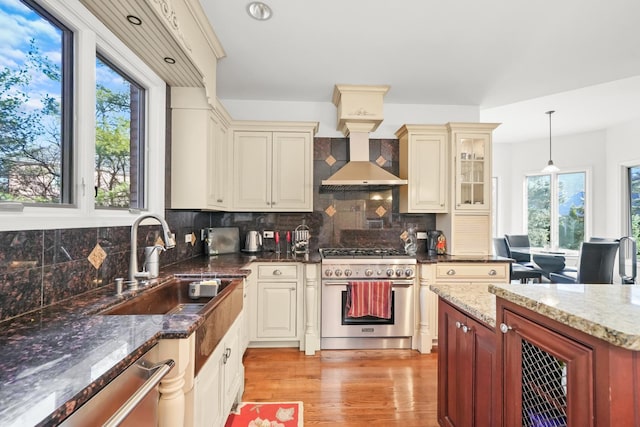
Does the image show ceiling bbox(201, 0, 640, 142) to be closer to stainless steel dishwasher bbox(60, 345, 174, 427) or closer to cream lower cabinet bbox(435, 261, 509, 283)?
cream lower cabinet bbox(435, 261, 509, 283)

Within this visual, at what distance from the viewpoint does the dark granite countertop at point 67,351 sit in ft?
2.00

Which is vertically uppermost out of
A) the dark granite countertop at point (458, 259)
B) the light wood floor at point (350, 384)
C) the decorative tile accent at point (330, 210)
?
the decorative tile accent at point (330, 210)

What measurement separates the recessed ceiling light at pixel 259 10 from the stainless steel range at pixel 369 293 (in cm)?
201

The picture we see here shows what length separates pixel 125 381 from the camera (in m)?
0.83

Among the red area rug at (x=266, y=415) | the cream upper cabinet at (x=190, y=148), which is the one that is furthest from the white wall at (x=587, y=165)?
the cream upper cabinet at (x=190, y=148)

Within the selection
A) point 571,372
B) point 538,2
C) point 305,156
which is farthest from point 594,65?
point 571,372

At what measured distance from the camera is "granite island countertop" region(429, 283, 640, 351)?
27.3 inches

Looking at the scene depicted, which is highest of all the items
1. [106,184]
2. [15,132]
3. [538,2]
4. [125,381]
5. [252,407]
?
[538,2]

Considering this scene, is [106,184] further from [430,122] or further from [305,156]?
[430,122]

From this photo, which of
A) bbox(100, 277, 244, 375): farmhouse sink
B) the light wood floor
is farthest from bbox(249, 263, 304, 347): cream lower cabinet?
bbox(100, 277, 244, 375): farmhouse sink

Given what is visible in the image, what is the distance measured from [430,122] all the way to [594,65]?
1.47m

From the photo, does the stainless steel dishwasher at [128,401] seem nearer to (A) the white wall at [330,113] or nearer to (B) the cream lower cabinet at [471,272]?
(B) the cream lower cabinet at [471,272]

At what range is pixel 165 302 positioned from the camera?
1.80 metres

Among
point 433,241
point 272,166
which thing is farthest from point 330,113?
point 433,241
